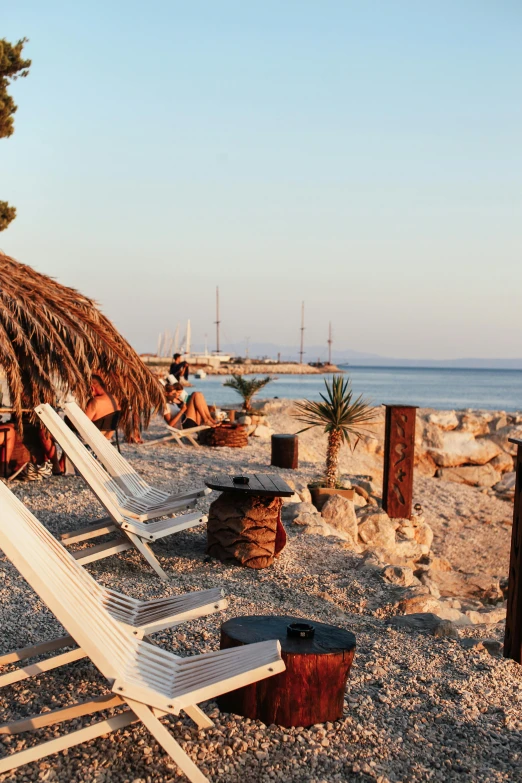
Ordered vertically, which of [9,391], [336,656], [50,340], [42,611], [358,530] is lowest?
[358,530]

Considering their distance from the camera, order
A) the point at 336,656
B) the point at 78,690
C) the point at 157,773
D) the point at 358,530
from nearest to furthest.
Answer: the point at 157,773, the point at 336,656, the point at 78,690, the point at 358,530

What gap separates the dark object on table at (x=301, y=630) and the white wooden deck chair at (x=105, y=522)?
192cm

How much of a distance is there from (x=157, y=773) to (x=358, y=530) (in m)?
5.81

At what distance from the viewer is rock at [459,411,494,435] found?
16125 mm

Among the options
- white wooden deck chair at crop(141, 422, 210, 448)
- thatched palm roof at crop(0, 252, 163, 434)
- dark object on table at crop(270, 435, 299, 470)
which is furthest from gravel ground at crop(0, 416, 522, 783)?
white wooden deck chair at crop(141, 422, 210, 448)

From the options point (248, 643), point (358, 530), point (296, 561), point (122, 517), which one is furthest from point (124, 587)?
point (358, 530)

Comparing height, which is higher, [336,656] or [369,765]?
[336,656]

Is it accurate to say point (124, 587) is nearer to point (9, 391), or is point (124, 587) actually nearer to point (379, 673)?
point (379, 673)

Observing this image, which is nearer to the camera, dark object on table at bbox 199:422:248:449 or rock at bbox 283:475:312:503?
rock at bbox 283:475:312:503

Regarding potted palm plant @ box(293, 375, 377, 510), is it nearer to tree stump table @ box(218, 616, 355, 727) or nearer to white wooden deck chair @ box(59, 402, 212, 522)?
→ white wooden deck chair @ box(59, 402, 212, 522)

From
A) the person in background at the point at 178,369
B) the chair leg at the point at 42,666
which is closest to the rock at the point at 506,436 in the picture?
the person in background at the point at 178,369

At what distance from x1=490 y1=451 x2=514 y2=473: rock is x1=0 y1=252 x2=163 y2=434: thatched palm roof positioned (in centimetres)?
923

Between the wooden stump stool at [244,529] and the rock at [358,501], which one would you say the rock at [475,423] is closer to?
the rock at [358,501]

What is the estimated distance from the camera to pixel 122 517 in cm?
495
